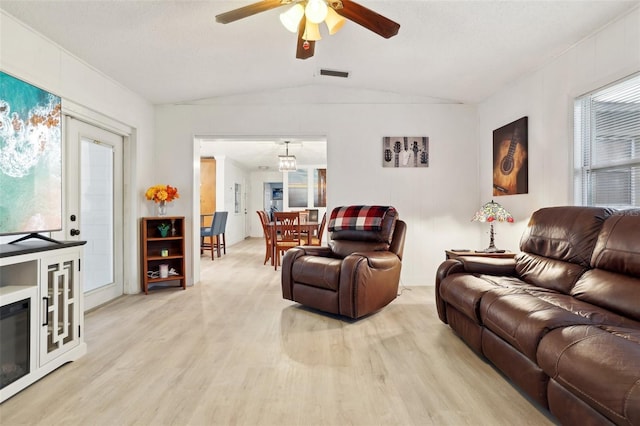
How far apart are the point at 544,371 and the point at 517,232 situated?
238 centimetres

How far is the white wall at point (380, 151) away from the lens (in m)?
4.50

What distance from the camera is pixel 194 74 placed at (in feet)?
12.1

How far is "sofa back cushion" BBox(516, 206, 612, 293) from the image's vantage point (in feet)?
7.18

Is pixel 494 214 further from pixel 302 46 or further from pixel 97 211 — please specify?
pixel 97 211

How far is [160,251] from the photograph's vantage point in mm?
4363

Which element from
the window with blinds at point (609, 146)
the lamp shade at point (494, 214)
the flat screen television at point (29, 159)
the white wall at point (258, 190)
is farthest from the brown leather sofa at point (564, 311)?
the white wall at point (258, 190)

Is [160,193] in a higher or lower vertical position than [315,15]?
lower

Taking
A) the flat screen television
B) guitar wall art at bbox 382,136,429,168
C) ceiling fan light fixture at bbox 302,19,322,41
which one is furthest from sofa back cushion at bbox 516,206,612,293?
the flat screen television

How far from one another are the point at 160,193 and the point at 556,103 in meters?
4.22

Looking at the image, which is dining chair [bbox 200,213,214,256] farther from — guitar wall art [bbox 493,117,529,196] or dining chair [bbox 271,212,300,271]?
guitar wall art [bbox 493,117,529,196]

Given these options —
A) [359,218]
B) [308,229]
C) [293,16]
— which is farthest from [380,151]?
[293,16]

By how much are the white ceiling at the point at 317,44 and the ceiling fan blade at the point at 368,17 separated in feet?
1.71

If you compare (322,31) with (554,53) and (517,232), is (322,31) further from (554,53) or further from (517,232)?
(517,232)

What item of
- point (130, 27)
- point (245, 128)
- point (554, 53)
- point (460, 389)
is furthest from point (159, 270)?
point (554, 53)
